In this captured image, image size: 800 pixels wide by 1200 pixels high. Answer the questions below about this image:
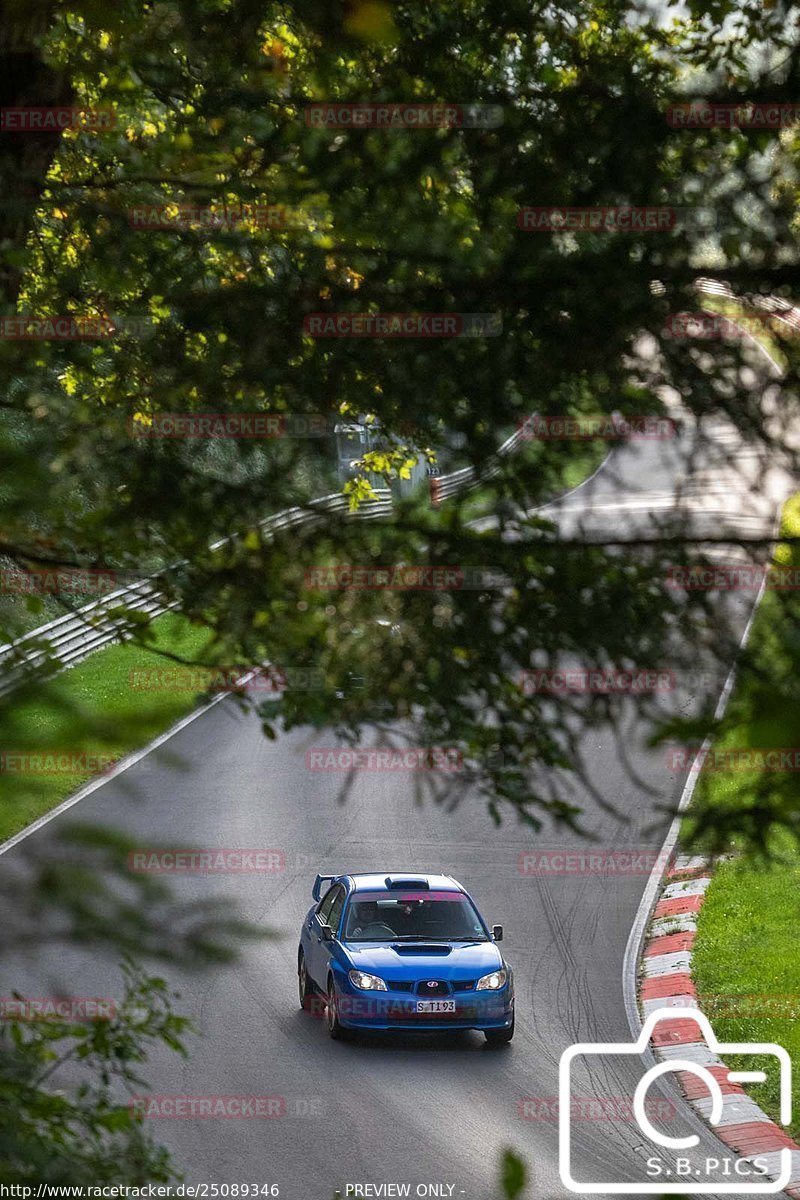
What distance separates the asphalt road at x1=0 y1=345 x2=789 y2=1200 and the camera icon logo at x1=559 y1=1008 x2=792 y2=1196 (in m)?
0.13

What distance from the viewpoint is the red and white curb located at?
35.6 feet

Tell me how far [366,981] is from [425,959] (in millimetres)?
627

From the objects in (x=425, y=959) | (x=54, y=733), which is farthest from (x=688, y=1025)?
(x=54, y=733)

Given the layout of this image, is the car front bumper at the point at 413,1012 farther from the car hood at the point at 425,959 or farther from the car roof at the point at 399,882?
the car roof at the point at 399,882

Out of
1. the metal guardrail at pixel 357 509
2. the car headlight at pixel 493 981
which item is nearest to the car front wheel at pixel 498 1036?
the car headlight at pixel 493 981

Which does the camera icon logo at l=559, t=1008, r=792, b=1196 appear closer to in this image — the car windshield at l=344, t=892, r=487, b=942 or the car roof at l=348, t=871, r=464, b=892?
the car windshield at l=344, t=892, r=487, b=942

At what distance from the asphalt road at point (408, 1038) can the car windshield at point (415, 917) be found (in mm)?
1045

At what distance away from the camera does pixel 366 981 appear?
12.2 meters

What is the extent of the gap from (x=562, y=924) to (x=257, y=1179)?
682cm

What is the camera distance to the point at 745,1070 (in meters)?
12.2

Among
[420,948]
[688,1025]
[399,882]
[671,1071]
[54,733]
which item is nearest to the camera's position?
[54,733]

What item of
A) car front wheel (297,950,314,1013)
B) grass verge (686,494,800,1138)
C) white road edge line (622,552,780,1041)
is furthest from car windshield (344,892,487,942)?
grass verge (686,494,800,1138)

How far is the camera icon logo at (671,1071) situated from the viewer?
9906 mm

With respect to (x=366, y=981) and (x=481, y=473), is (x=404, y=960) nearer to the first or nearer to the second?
(x=366, y=981)
